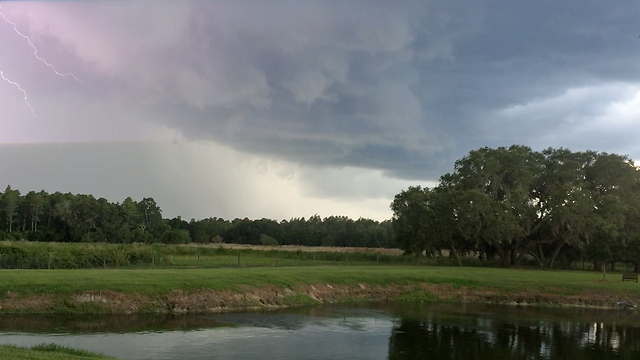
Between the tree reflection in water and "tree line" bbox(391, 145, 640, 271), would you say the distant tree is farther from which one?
the tree reflection in water

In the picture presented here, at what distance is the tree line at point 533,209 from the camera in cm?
5875

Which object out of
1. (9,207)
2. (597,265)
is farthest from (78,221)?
(597,265)

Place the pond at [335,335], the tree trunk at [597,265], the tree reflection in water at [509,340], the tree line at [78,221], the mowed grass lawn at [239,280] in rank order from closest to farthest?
1. the pond at [335,335]
2. the tree reflection in water at [509,340]
3. the mowed grass lawn at [239,280]
4. the tree trunk at [597,265]
5. the tree line at [78,221]

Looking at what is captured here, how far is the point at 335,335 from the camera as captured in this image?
23922 millimetres

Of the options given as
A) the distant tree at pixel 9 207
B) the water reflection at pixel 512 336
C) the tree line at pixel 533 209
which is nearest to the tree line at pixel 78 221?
the distant tree at pixel 9 207

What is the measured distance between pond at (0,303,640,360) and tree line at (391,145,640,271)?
2711 cm

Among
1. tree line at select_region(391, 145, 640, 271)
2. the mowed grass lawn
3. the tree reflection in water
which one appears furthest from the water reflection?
tree line at select_region(391, 145, 640, 271)

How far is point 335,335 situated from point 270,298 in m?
10.0

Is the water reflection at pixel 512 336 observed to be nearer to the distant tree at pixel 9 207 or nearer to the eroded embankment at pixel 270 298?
the eroded embankment at pixel 270 298

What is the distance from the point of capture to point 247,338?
73.4ft

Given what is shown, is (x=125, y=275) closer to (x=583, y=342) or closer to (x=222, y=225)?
(x=583, y=342)

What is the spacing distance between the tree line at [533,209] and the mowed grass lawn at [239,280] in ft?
45.0

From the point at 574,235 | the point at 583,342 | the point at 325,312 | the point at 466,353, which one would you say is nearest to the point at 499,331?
the point at 583,342

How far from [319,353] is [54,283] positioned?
50.7 ft
